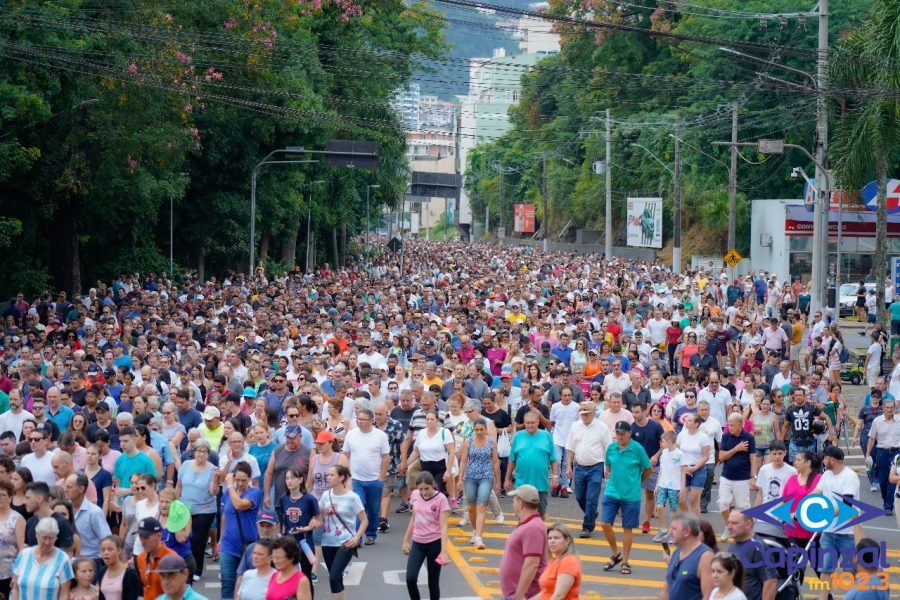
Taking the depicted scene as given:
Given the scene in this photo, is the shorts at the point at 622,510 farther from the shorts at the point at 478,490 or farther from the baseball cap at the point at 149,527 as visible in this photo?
the baseball cap at the point at 149,527

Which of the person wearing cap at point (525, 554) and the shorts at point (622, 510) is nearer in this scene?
the person wearing cap at point (525, 554)

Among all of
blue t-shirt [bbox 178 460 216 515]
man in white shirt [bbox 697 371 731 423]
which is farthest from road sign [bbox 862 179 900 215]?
blue t-shirt [bbox 178 460 216 515]

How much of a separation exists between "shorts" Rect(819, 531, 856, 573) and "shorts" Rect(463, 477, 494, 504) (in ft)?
12.5

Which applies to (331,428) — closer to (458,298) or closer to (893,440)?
(893,440)

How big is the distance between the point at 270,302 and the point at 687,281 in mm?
13471

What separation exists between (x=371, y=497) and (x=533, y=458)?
1.69 meters

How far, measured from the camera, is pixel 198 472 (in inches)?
470

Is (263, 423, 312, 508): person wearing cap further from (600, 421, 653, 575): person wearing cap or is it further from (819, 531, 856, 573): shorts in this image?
(819, 531, 856, 573): shorts

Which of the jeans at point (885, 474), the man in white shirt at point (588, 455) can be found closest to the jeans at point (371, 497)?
the man in white shirt at point (588, 455)

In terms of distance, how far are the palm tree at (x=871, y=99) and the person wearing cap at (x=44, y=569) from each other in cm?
1984

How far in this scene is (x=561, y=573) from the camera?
8.53 meters

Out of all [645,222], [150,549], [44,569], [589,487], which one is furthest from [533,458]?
[645,222]

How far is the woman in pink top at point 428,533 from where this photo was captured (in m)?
10.8

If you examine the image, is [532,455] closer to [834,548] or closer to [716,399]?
[834,548]
